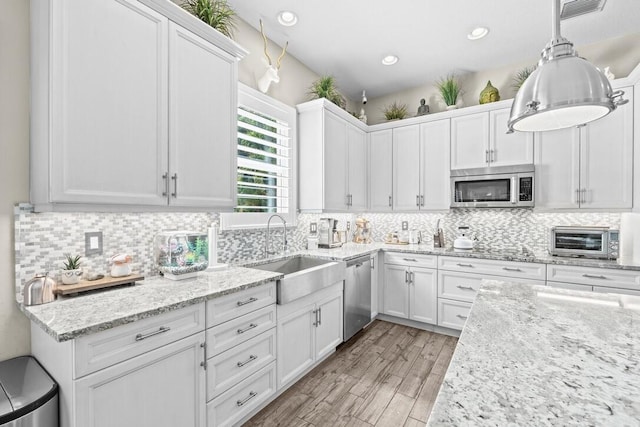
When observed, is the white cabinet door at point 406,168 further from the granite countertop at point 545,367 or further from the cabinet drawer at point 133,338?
the cabinet drawer at point 133,338

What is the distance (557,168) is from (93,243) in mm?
4006

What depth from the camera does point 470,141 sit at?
11.2ft

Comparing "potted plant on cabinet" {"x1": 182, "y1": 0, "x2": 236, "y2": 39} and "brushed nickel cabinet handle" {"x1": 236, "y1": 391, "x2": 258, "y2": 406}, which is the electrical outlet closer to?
"brushed nickel cabinet handle" {"x1": 236, "y1": 391, "x2": 258, "y2": 406}

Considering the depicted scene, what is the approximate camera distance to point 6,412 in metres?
1.05

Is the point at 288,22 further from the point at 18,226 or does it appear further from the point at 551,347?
the point at 551,347

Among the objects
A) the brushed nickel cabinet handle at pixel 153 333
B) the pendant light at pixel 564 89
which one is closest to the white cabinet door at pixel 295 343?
the brushed nickel cabinet handle at pixel 153 333

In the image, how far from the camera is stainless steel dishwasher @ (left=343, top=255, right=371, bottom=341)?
294cm

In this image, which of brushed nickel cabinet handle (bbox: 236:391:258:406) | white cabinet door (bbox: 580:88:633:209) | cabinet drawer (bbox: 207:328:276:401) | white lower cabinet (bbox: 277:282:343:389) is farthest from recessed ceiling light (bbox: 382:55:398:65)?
brushed nickel cabinet handle (bbox: 236:391:258:406)

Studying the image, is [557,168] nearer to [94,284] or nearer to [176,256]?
[176,256]

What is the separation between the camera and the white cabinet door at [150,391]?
119 centimetres

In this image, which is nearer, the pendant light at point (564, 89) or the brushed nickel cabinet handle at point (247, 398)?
the pendant light at point (564, 89)

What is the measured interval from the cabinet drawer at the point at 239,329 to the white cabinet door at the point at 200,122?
78 cm

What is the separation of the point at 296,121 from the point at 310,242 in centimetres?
138

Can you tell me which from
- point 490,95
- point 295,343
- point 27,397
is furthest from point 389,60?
point 27,397
